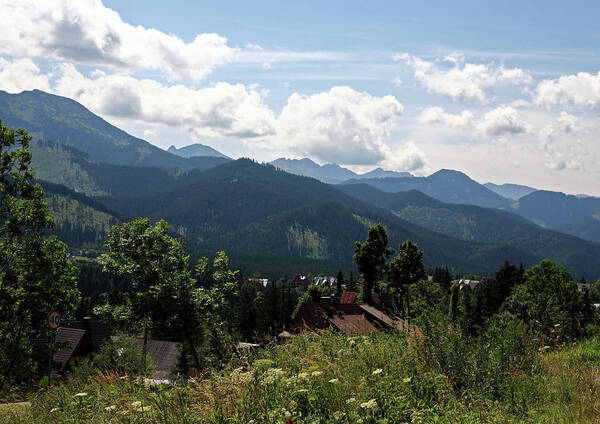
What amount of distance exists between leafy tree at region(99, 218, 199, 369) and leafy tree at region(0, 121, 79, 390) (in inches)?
267

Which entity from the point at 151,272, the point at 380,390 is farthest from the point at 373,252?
the point at 380,390

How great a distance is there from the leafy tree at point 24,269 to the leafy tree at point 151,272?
267 inches

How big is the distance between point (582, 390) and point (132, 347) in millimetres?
33166

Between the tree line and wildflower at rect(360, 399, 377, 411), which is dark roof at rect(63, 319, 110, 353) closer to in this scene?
the tree line

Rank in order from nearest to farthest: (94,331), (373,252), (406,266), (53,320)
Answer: (53,320), (94,331), (406,266), (373,252)

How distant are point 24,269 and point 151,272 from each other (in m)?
8.63

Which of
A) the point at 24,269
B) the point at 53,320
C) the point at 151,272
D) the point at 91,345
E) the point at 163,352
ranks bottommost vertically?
the point at 91,345

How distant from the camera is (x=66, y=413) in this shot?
7703 millimetres

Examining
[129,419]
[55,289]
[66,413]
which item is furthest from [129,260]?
[129,419]

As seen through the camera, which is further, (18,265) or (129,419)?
(18,265)

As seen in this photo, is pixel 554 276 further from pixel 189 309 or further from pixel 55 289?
pixel 55 289

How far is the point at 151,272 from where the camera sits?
27078mm

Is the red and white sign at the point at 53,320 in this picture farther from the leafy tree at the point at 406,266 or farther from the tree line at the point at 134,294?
the leafy tree at the point at 406,266

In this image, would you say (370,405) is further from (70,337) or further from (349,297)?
(349,297)
